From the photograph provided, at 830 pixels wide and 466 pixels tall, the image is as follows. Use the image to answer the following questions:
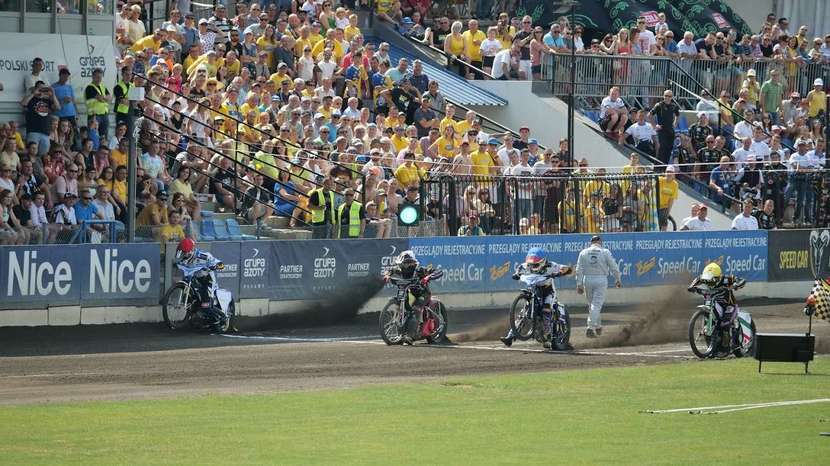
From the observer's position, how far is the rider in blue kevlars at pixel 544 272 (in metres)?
25.0

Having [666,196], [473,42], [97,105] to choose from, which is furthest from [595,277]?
[473,42]

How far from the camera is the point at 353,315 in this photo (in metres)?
29.3

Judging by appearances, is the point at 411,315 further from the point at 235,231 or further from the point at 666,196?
the point at 666,196

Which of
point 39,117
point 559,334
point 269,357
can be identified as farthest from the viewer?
point 39,117

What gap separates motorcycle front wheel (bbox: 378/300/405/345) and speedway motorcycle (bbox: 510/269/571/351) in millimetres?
1758

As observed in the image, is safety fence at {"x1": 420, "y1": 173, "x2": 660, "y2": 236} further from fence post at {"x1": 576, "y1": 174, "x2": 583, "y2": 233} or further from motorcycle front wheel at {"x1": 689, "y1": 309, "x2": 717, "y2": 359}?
motorcycle front wheel at {"x1": 689, "y1": 309, "x2": 717, "y2": 359}

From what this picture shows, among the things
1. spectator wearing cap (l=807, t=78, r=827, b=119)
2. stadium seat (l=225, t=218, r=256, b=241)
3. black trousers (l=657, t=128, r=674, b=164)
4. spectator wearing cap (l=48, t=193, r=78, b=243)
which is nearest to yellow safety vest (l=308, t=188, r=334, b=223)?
stadium seat (l=225, t=218, r=256, b=241)

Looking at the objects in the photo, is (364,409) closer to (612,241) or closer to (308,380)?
(308,380)

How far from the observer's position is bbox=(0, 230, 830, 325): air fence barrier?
2544 centimetres

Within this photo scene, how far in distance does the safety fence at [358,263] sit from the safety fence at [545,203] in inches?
17.7

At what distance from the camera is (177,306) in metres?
26.3

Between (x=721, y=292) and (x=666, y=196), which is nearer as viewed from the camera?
(x=721, y=292)

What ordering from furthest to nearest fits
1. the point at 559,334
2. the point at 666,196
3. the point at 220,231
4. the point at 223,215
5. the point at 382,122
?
1. the point at 666,196
2. the point at 382,122
3. the point at 223,215
4. the point at 220,231
5. the point at 559,334

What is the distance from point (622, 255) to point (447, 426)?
54.8ft
